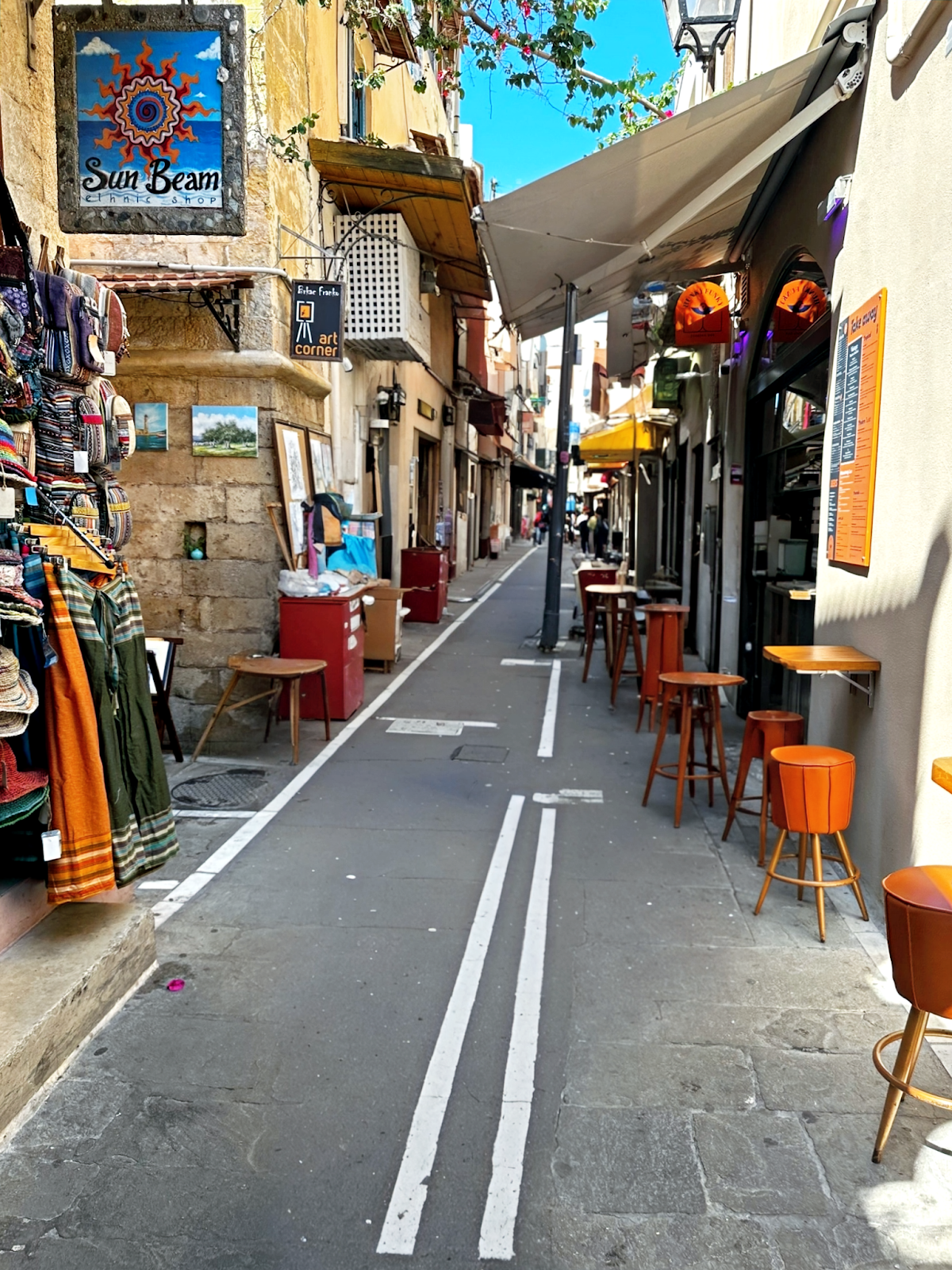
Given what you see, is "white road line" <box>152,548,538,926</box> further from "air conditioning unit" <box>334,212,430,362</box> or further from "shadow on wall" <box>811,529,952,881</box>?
"air conditioning unit" <box>334,212,430,362</box>

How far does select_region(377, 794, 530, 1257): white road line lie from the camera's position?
2.67 meters

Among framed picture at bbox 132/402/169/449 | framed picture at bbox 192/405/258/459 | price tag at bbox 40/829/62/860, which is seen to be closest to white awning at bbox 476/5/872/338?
framed picture at bbox 192/405/258/459

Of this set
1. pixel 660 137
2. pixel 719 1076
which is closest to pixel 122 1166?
pixel 719 1076

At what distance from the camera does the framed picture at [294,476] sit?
806 centimetres

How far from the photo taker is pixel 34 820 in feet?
12.0

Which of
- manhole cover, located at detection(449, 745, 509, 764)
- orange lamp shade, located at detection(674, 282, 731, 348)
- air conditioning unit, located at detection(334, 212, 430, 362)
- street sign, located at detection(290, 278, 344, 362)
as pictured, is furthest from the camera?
air conditioning unit, located at detection(334, 212, 430, 362)

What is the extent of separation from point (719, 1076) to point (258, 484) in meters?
5.98

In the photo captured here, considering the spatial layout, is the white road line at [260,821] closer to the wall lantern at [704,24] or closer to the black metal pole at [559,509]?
the black metal pole at [559,509]

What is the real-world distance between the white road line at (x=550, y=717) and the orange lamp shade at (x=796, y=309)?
384 cm

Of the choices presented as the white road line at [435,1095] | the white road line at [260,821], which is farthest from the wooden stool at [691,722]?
the white road line at [260,821]

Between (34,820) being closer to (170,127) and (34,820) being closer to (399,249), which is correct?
(170,127)

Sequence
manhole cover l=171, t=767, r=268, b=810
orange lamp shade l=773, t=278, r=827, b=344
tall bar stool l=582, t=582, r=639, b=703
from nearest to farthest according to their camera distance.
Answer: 1. manhole cover l=171, t=767, r=268, b=810
2. orange lamp shade l=773, t=278, r=827, b=344
3. tall bar stool l=582, t=582, r=639, b=703

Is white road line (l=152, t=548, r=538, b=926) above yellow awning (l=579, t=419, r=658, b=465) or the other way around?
the other way around

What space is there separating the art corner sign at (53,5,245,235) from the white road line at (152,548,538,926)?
414cm
